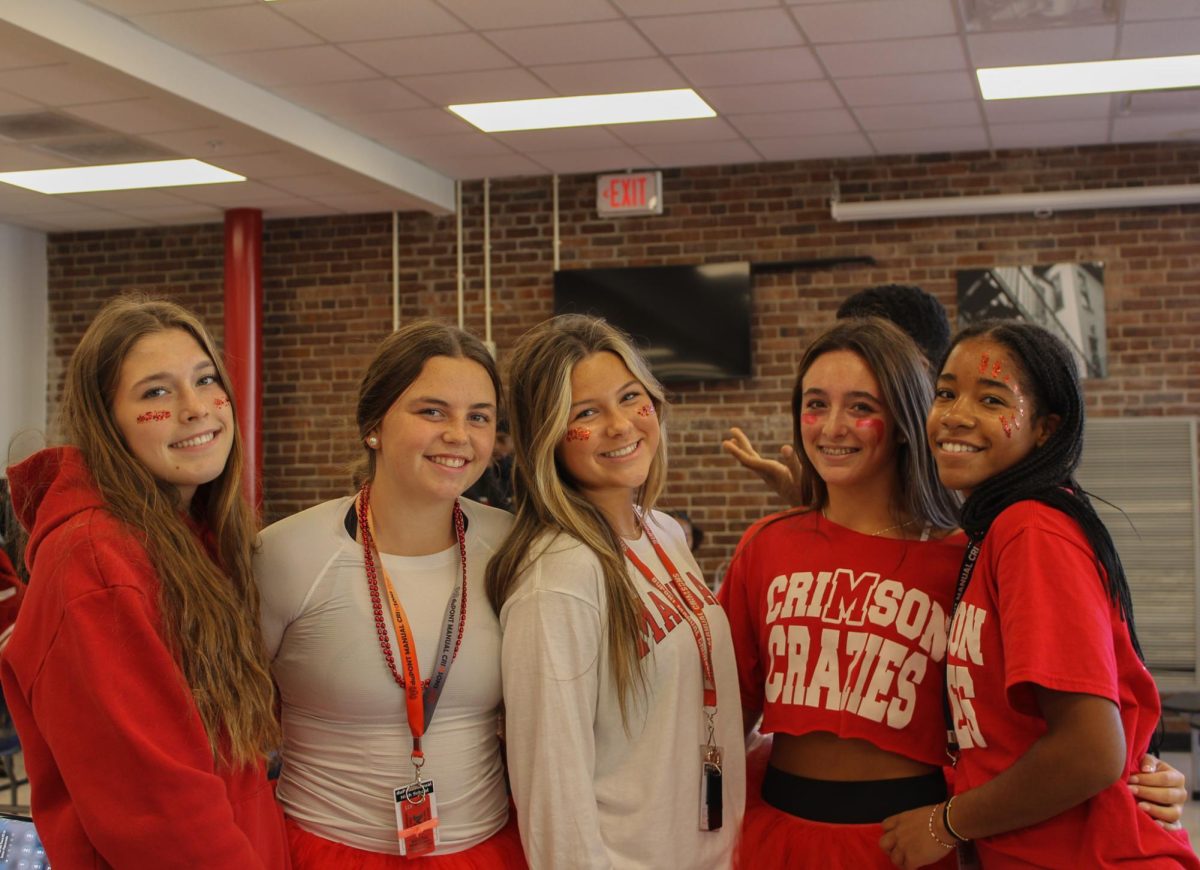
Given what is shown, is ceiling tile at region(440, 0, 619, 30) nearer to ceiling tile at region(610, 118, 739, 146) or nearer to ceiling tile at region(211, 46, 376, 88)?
ceiling tile at region(211, 46, 376, 88)

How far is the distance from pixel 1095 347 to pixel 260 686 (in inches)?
238

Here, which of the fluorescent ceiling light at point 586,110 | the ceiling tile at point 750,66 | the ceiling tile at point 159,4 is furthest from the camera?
the fluorescent ceiling light at point 586,110

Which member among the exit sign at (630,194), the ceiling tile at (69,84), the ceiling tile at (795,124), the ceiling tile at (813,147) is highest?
the ceiling tile at (795,124)

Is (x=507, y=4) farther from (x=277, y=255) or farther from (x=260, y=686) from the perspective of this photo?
(x=277, y=255)

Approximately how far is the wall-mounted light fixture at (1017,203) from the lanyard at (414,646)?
18.1 feet

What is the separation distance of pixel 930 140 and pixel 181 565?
585 centimetres

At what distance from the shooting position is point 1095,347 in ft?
22.5

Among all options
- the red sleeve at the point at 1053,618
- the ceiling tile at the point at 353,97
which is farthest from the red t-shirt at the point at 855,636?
Answer: the ceiling tile at the point at 353,97

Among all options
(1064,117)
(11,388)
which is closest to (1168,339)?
(1064,117)

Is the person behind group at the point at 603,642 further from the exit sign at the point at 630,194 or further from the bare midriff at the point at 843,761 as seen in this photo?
the exit sign at the point at 630,194

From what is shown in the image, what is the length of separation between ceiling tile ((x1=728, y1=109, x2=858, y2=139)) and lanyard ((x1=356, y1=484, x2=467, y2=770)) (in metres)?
4.73

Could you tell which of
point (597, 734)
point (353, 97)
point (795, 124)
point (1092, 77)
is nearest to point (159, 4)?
point (353, 97)

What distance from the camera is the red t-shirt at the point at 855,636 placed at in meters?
2.06

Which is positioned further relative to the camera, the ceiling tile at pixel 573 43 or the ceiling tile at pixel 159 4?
the ceiling tile at pixel 573 43
